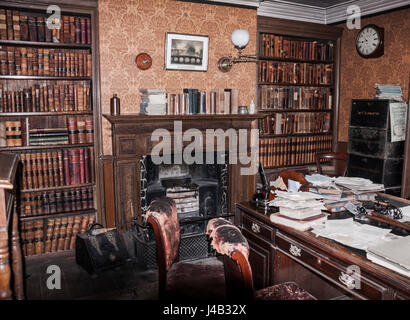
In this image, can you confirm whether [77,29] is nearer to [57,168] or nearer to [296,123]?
[57,168]

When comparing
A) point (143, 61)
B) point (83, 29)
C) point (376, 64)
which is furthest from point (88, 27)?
point (376, 64)

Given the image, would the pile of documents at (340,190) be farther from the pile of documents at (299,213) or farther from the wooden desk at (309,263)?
the wooden desk at (309,263)

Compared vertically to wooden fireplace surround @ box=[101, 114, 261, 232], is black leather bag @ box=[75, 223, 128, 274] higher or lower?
lower

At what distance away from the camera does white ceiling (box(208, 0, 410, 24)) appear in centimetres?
413

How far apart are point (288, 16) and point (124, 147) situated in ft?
9.47

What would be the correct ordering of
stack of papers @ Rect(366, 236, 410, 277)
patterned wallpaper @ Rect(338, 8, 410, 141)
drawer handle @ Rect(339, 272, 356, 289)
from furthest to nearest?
patterned wallpaper @ Rect(338, 8, 410, 141) → drawer handle @ Rect(339, 272, 356, 289) → stack of papers @ Rect(366, 236, 410, 277)

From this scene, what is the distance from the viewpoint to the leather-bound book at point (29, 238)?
3422mm

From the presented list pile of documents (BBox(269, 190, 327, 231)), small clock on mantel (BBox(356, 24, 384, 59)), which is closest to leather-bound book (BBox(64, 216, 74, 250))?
pile of documents (BBox(269, 190, 327, 231))

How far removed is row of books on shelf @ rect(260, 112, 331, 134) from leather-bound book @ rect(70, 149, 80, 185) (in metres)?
2.30

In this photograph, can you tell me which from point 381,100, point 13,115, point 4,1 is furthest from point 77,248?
point 381,100

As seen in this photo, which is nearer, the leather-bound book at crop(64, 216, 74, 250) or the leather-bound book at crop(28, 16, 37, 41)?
the leather-bound book at crop(28, 16, 37, 41)

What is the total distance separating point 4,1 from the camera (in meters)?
3.06

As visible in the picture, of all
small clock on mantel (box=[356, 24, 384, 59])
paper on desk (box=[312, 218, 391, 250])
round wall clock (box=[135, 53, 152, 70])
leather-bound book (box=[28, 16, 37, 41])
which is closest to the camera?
paper on desk (box=[312, 218, 391, 250])

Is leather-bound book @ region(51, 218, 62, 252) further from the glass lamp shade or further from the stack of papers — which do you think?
the stack of papers
